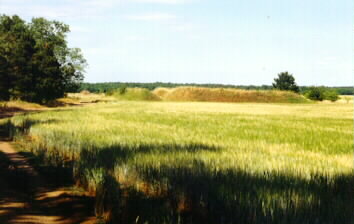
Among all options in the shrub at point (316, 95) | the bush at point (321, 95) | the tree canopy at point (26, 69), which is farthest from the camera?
the shrub at point (316, 95)

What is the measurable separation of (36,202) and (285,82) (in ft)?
464

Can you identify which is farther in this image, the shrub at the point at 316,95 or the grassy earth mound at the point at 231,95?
the shrub at the point at 316,95

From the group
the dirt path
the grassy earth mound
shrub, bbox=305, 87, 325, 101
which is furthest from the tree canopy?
shrub, bbox=305, 87, 325, 101

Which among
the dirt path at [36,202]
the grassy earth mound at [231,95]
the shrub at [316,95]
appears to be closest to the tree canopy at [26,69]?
the dirt path at [36,202]

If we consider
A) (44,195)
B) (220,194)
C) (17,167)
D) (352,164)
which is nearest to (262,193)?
(220,194)

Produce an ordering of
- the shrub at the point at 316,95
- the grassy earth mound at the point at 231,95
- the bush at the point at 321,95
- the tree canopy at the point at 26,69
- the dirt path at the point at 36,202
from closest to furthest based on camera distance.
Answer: the dirt path at the point at 36,202 < the tree canopy at the point at 26,69 < the grassy earth mound at the point at 231,95 < the bush at the point at 321,95 < the shrub at the point at 316,95

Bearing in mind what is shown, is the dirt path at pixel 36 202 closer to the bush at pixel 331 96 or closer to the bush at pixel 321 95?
the bush at pixel 321 95

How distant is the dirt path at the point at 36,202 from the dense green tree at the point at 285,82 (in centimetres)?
13727

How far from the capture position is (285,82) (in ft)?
465

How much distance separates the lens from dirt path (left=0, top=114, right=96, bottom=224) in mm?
6777

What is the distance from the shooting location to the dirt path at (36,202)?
6.78 m

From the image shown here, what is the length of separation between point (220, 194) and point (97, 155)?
484 centimetres

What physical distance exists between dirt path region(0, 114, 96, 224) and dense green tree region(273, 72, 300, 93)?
137271 millimetres

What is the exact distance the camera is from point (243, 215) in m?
4.67
